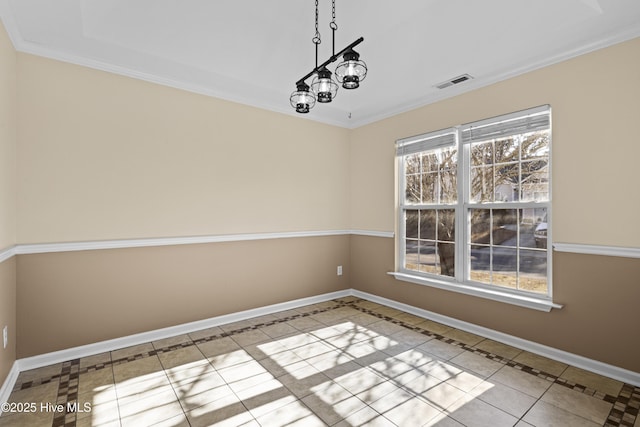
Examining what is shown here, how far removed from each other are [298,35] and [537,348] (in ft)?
11.4

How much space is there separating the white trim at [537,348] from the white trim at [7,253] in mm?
3880

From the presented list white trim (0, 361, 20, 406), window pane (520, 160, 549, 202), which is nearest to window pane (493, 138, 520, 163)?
window pane (520, 160, 549, 202)

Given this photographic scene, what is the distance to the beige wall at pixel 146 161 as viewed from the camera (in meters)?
2.72

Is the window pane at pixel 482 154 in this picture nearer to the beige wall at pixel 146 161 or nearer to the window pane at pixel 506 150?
the window pane at pixel 506 150

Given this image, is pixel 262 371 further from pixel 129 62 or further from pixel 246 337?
pixel 129 62

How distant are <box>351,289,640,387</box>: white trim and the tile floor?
83 millimetres

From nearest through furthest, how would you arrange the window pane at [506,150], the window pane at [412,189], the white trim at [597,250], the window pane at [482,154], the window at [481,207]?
1. the white trim at [597,250]
2. the window at [481,207]
3. the window pane at [506,150]
4. the window pane at [482,154]
5. the window pane at [412,189]

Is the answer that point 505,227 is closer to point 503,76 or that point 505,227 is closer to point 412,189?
point 412,189

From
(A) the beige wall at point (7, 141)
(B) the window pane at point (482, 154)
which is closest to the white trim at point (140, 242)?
(A) the beige wall at point (7, 141)

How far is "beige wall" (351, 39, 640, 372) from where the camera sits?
96.9 inches

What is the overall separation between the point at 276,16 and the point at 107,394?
3.08m

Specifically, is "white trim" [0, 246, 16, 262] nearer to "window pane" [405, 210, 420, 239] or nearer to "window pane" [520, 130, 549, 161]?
"window pane" [405, 210, 420, 239]

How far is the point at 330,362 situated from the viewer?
2.81m

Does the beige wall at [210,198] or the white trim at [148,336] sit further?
the white trim at [148,336]
